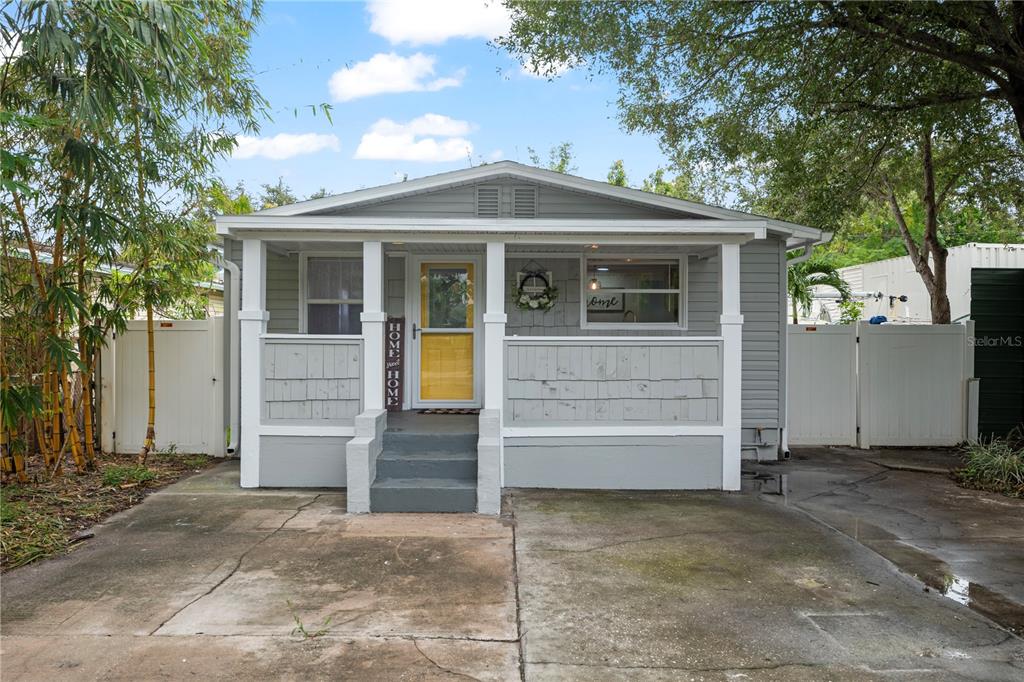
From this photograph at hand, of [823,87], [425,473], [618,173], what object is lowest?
[425,473]

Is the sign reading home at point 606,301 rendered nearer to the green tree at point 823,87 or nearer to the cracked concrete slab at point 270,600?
the green tree at point 823,87

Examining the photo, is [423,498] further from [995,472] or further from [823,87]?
[823,87]

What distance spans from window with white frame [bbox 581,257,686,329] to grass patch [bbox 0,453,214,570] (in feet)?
16.0

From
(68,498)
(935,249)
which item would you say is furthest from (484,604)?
(935,249)

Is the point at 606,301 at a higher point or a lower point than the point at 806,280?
lower

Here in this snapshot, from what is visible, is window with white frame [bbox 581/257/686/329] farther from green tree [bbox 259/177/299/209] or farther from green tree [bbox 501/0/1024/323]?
green tree [bbox 259/177/299/209]

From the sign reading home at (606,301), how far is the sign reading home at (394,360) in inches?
87.3

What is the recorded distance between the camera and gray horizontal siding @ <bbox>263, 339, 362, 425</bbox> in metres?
6.48

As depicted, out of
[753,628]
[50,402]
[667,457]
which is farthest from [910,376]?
[50,402]

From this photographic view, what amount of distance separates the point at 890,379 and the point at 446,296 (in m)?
5.82

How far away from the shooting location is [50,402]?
21.1ft

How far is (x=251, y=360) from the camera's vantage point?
6.42 meters

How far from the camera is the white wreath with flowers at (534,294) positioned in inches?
309

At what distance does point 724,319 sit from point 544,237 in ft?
6.27
